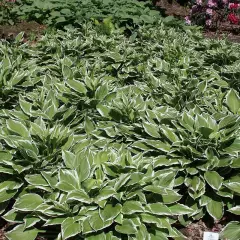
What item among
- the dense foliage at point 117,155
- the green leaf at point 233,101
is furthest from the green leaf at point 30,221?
the green leaf at point 233,101

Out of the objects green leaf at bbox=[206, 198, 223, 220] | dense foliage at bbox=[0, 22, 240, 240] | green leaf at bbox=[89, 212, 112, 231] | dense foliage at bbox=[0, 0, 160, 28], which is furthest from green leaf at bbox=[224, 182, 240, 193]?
dense foliage at bbox=[0, 0, 160, 28]

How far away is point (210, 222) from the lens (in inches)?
132

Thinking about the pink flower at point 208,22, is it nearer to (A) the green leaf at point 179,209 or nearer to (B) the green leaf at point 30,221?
(A) the green leaf at point 179,209

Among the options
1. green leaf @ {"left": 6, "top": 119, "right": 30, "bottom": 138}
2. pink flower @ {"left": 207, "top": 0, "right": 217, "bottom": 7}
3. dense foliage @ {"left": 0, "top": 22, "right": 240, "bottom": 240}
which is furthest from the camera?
pink flower @ {"left": 207, "top": 0, "right": 217, "bottom": 7}

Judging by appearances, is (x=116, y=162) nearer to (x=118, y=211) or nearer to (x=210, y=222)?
(x=118, y=211)

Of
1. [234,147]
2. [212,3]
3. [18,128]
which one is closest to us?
[234,147]

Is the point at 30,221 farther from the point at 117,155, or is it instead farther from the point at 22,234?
the point at 117,155

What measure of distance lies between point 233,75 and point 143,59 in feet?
4.26

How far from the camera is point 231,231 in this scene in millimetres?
3049

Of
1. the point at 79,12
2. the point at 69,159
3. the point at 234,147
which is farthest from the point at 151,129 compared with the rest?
the point at 79,12

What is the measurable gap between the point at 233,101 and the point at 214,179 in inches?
38.3

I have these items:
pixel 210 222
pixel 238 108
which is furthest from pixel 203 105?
pixel 210 222

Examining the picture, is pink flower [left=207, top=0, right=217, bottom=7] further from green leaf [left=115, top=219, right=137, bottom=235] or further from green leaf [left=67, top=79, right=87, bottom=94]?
green leaf [left=115, top=219, right=137, bottom=235]

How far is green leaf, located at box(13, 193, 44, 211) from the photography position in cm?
295
